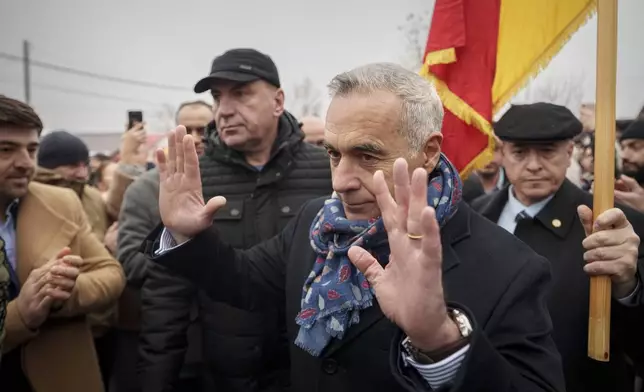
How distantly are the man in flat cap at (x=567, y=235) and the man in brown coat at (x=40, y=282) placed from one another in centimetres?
214

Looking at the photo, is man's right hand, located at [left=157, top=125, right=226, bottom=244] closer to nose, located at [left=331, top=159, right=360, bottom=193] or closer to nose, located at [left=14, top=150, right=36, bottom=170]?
nose, located at [left=331, top=159, right=360, bottom=193]

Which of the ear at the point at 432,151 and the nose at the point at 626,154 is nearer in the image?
the ear at the point at 432,151

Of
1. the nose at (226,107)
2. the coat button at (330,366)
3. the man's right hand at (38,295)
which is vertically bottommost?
the coat button at (330,366)

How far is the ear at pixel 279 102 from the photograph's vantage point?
323 cm

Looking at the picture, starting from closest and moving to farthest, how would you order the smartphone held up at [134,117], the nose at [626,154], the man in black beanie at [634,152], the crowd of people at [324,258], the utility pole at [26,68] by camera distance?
the crowd of people at [324,258] < the man in black beanie at [634,152] < the nose at [626,154] < the smartphone held up at [134,117] < the utility pole at [26,68]

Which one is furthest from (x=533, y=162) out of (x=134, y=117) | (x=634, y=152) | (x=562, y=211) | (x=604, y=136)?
(x=134, y=117)

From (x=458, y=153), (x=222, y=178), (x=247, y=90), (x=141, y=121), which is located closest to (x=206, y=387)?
(x=222, y=178)

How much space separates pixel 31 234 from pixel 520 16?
99.6 inches

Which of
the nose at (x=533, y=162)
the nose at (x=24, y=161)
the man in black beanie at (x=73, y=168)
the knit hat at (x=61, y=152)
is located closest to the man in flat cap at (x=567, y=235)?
the nose at (x=533, y=162)

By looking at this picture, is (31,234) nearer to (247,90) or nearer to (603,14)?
(247,90)

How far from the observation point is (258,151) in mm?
3156

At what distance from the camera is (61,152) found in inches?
161

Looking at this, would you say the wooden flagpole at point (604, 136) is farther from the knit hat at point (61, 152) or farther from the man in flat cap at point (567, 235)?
the knit hat at point (61, 152)

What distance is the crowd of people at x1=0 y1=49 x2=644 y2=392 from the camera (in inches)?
59.6
